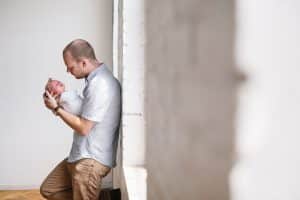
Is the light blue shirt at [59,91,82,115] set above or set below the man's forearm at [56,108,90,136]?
above

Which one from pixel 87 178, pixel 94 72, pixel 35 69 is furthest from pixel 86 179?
pixel 35 69

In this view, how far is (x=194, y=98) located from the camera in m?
0.50

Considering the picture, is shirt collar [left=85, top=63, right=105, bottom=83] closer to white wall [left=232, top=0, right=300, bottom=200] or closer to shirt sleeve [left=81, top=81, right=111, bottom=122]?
shirt sleeve [left=81, top=81, right=111, bottom=122]

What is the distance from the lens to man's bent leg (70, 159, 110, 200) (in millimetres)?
1857

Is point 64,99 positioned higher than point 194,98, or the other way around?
point 194,98

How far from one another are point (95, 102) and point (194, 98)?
1336 mm

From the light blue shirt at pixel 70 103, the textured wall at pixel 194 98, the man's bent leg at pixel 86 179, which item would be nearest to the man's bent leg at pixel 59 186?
the man's bent leg at pixel 86 179

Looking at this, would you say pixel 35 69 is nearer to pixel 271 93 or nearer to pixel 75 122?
pixel 75 122

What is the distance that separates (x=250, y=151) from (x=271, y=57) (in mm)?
80

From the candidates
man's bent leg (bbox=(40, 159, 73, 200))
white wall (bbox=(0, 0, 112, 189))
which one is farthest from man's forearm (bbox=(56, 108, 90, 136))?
white wall (bbox=(0, 0, 112, 189))

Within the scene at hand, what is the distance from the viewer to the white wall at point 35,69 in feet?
11.3

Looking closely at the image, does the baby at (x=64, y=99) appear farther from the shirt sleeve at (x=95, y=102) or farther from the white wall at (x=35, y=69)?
the white wall at (x=35, y=69)

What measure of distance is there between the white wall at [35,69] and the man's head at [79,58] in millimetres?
1551

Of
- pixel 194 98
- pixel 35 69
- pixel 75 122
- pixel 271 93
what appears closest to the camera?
pixel 271 93
